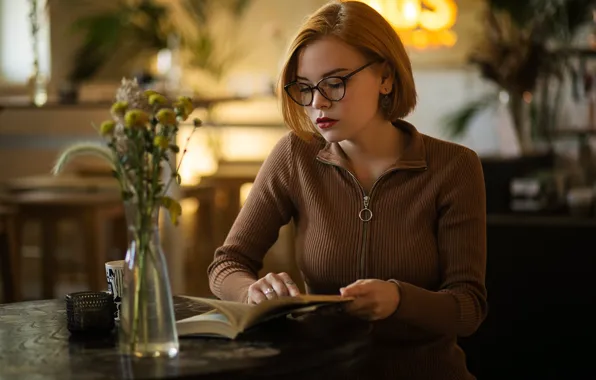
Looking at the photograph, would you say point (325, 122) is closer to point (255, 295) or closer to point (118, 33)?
point (255, 295)

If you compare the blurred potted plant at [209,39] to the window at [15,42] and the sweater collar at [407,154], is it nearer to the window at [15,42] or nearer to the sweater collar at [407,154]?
the window at [15,42]

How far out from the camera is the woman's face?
196cm

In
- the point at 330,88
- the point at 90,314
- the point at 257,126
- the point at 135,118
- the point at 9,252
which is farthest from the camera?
the point at 257,126

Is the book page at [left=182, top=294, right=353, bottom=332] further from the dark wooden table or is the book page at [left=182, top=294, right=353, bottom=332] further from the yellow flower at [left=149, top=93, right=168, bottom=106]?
the yellow flower at [left=149, top=93, right=168, bottom=106]

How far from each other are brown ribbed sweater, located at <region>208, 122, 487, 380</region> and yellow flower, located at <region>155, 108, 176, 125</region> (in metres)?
0.52

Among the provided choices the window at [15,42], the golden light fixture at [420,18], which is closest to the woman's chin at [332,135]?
the golden light fixture at [420,18]

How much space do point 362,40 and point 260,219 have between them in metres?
0.41

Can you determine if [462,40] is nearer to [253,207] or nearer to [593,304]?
[593,304]

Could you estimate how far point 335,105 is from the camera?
196 cm

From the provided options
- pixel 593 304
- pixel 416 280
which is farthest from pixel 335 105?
pixel 593 304

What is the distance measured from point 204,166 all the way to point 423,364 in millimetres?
5715

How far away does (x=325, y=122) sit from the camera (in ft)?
6.45

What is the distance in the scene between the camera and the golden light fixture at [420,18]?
6.20 metres

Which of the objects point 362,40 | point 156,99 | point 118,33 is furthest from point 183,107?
point 118,33
